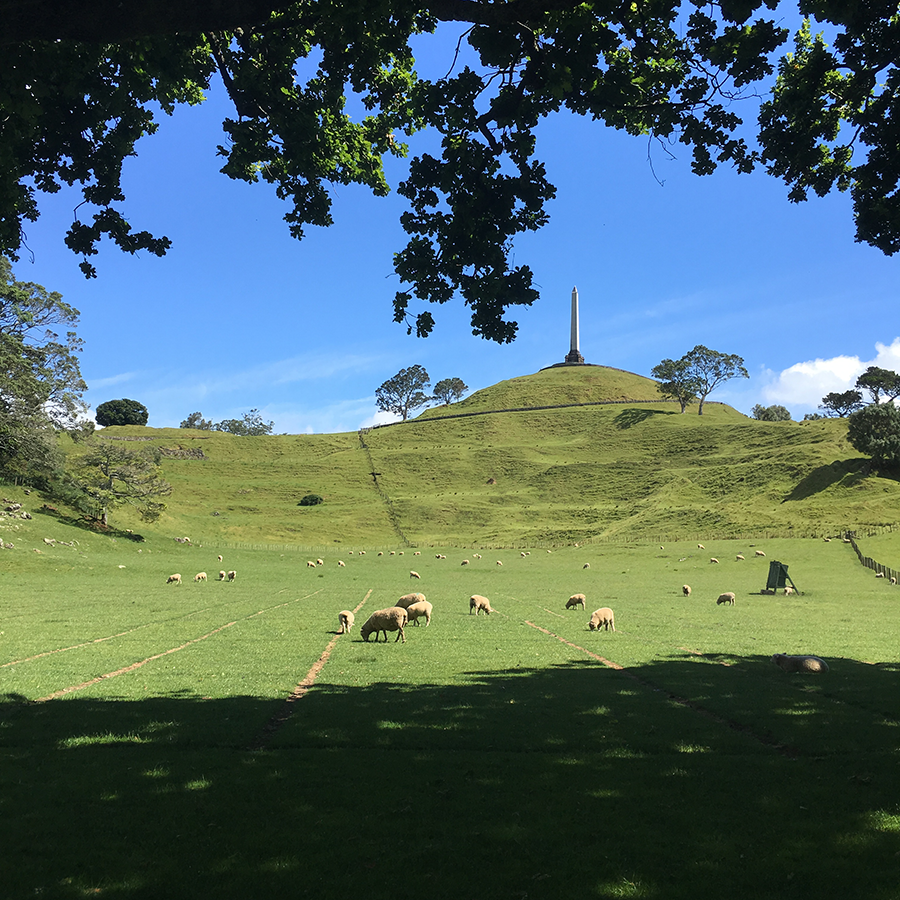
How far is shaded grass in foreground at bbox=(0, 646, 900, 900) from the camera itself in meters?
6.30

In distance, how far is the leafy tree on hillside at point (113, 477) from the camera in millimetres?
69062

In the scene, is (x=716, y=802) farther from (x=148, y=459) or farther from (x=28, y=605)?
(x=148, y=459)

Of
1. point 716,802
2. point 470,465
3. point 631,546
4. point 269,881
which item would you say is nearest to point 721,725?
point 716,802

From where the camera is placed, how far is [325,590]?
4412 centimetres

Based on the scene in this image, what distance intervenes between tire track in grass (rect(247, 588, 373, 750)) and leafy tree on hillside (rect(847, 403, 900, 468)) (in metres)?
87.7

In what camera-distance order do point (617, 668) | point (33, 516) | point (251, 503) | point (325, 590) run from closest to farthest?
point (617, 668) → point (325, 590) → point (33, 516) → point (251, 503)

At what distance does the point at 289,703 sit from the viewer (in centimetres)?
1377

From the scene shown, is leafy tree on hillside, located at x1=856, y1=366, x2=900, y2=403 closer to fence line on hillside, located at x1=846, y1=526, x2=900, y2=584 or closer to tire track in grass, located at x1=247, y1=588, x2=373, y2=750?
fence line on hillside, located at x1=846, y1=526, x2=900, y2=584

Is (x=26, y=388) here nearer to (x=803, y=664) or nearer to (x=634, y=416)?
(x=803, y=664)

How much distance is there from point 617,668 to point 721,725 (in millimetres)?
6235

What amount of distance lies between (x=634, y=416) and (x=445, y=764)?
164 meters

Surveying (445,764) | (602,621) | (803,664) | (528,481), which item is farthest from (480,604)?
(528,481)

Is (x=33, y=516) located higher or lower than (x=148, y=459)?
lower

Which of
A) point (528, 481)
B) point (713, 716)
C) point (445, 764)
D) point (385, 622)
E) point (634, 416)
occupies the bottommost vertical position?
point (713, 716)
